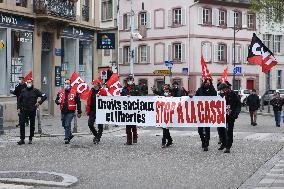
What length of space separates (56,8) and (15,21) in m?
3.26

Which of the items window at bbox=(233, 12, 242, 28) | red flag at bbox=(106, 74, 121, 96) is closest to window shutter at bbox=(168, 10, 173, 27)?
window at bbox=(233, 12, 242, 28)

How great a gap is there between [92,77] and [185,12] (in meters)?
24.4

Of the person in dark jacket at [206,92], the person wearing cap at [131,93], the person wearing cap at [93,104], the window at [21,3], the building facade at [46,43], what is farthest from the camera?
the window at [21,3]

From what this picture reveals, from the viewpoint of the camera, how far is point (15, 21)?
28797mm

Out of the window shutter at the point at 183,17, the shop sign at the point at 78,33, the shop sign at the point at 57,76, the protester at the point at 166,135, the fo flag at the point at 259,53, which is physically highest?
Answer: the window shutter at the point at 183,17

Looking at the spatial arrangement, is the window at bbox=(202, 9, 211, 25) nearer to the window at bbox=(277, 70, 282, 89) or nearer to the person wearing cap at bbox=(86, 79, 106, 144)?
the window at bbox=(277, 70, 282, 89)

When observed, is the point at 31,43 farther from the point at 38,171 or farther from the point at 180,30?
the point at 180,30

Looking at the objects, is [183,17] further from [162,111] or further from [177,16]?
[162,111]

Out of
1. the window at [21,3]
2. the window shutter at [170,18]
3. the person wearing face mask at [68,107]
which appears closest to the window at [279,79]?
the window shutter at [170,18]

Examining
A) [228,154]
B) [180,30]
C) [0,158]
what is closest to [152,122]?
[228,154]

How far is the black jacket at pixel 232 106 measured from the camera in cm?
1702

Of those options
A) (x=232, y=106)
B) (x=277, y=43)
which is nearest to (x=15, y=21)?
(x=232, y=106)

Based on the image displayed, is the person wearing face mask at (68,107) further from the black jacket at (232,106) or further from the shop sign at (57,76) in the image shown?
the shop sign at (57,76)

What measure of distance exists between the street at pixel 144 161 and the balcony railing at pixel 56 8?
33.2 feet
